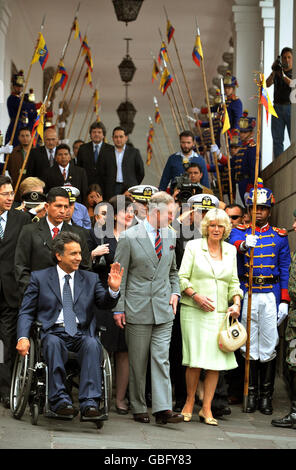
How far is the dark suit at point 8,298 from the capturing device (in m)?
7.49

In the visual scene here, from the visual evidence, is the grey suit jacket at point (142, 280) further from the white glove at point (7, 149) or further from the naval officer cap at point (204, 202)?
the white glove at point (7, 149)

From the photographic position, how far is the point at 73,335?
6.75 m

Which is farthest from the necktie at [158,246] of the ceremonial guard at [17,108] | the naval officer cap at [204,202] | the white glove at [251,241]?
the ceremonial guard at [17,108]

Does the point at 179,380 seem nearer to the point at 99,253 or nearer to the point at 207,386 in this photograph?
the point at 207,386

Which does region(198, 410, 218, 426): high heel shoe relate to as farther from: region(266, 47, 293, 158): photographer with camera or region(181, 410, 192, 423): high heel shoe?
region(266, 47, 293, 158): photographer with camera

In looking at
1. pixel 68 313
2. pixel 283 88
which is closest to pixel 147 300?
pixel 68 313

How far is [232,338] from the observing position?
7.34m

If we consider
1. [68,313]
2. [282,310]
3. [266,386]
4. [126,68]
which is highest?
[126,68]

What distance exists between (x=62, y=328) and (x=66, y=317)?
8cm

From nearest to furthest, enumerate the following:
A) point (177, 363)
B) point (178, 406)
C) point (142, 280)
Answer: point (142, 280)
point (178, 406)
point (177, 363)

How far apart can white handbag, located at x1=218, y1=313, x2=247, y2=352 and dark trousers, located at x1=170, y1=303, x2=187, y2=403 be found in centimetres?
61

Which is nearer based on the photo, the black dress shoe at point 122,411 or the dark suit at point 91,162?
the black dress shoe at point 122,411

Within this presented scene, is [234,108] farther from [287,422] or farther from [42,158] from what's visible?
[287,422]

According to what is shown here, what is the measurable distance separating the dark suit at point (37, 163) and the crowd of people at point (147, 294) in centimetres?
329
